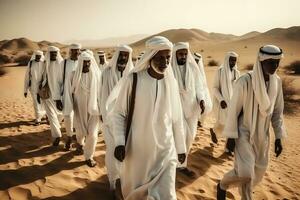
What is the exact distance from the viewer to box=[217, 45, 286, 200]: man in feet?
14.9

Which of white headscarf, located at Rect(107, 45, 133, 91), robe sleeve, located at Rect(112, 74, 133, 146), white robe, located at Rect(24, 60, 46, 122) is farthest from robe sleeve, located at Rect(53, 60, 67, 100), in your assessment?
robe sleeve, located at Rect(112, 74, 133, 146)

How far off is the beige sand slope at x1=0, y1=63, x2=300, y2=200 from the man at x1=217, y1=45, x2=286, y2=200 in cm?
111

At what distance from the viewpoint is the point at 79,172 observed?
20.3ft

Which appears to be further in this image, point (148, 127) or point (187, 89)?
point (187, 89)

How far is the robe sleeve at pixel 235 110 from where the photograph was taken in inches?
183

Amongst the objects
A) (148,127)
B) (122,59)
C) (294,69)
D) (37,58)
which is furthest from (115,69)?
(294,69)

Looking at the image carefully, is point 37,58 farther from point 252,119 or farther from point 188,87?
point 252,119

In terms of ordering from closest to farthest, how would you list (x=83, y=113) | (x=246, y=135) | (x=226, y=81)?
(x=246, y=135) → (x=83, y=113) → (x=226, y=81)

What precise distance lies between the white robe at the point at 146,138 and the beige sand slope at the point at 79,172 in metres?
1.59

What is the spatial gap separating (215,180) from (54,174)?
2857mm

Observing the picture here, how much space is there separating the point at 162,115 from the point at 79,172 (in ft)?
9.65

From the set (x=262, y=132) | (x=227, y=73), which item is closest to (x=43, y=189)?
(x=262, y=132)

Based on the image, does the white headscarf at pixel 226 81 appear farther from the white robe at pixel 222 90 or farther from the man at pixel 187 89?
the man at pixel 187 89

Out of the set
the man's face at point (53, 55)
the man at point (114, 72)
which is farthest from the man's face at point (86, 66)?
the man's face at point (53, 55)
